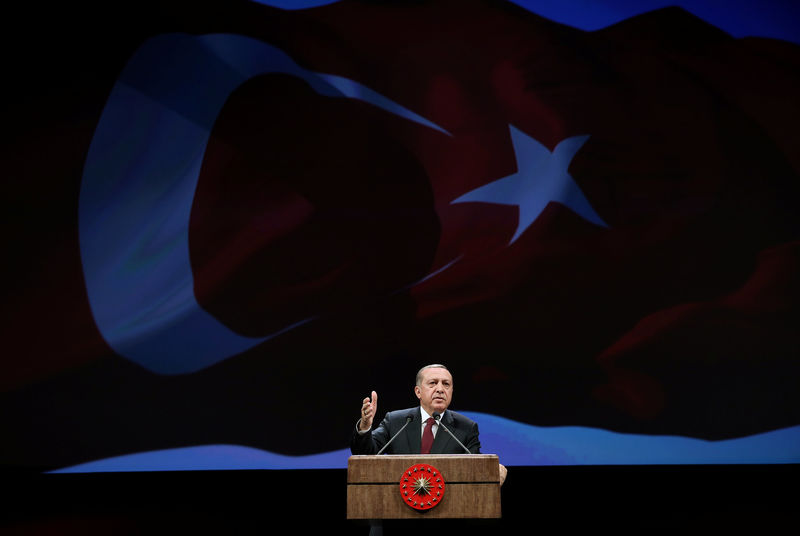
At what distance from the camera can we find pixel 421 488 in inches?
86.3

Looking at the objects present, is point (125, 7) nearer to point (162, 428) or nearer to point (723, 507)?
point (162, 428)

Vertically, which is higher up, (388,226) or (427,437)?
(388,226)

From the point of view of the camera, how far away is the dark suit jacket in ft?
9.12

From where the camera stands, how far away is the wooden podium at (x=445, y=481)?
2.21 meters

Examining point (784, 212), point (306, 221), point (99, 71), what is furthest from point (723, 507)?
point (99, 71)

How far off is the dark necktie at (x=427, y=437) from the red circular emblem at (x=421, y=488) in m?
0.60

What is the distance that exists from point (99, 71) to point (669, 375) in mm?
4651

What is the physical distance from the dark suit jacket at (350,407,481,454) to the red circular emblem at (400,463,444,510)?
1.52ft

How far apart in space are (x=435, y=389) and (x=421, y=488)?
675mm

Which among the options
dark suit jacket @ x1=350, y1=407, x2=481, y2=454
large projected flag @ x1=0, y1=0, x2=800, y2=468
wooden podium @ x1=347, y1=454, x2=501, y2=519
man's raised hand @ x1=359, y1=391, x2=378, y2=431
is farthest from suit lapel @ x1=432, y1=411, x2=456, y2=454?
large projected flag @ x1=0, y1=0, x2=800, y2=468

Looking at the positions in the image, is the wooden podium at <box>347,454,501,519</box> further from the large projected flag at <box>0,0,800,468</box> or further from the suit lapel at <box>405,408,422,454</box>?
the large projected flag at <box>0,0,800,468</box>

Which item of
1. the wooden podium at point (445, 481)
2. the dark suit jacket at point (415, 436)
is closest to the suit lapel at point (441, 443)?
the dark suit jacket at point (415, 436)

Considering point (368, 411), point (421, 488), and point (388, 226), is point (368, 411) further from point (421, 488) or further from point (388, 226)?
point (388, 226)

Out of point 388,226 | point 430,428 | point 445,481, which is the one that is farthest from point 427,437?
point 388,226
